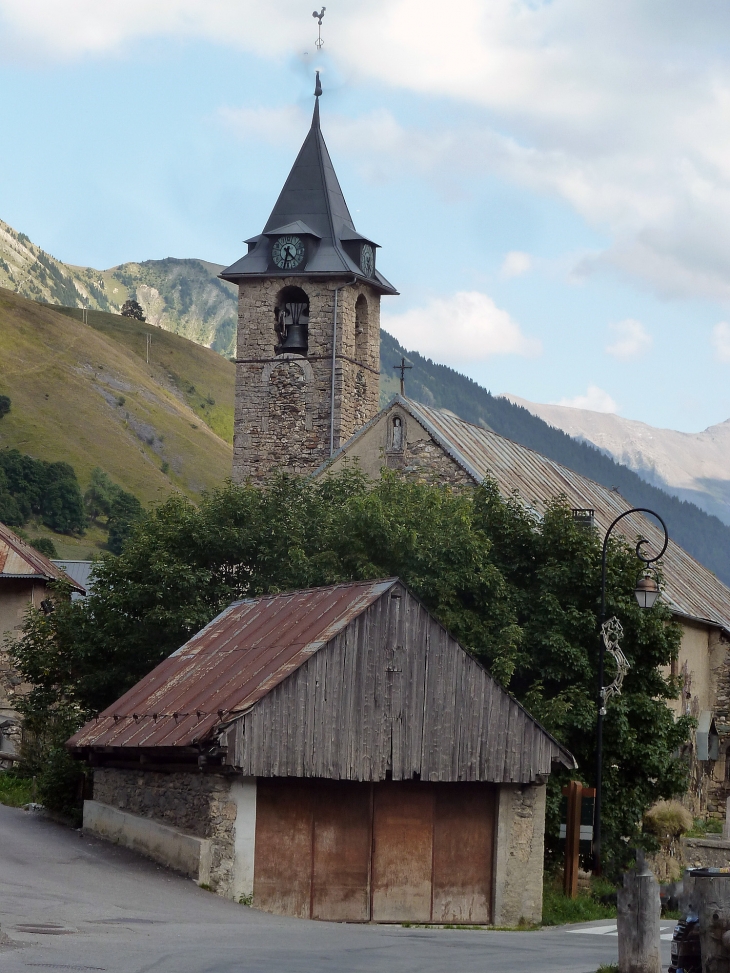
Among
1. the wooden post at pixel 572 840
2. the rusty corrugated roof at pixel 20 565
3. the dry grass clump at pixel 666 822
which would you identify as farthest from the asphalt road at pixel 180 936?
the rusty corrugated roof at pixel 20 565

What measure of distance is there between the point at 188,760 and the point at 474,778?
3967mm

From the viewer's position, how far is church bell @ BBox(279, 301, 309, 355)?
149ft

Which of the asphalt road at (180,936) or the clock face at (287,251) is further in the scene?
the clock face at (287,251)

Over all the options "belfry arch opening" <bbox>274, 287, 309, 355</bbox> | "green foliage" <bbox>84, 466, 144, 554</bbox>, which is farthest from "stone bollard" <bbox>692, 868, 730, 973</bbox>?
"green foliage" <bbox>84, 466, 144, 554</bbox>

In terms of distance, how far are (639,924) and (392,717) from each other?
853cm

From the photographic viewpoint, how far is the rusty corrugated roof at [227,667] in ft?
62.9

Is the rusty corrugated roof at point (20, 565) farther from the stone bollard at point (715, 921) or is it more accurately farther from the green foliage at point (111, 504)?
the green foliage at point (111, 504)

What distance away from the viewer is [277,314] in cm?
4609

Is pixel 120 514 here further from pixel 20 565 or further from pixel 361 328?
pixel 361 328

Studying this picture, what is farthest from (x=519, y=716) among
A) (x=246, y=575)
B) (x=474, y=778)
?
(x=246, y=575)

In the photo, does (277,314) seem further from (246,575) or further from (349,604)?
(349,604)

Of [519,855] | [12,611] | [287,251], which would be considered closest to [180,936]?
[519,855]

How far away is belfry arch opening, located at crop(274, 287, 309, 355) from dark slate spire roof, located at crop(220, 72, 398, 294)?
0.93 metres

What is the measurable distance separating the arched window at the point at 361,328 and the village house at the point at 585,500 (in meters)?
8.21
